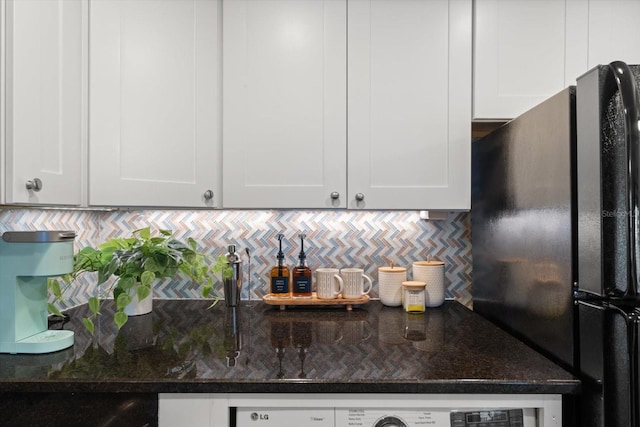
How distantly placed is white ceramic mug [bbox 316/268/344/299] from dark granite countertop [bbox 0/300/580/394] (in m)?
0.13

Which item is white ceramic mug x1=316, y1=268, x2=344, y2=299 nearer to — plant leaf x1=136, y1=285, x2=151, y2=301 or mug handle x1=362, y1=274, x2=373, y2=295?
mug handle x1=362, y1=274, x2=373, y2=295

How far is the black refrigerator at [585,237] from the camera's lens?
92 centimetres

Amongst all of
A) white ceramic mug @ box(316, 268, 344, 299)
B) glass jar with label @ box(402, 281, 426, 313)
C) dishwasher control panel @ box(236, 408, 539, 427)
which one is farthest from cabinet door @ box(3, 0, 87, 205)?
glass jar with label @ box(402, 281, 426, 313)

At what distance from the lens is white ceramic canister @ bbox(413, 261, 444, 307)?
1784 millimetres

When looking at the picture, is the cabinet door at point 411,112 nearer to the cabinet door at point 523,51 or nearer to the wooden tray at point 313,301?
the cabinet door at point 523,51

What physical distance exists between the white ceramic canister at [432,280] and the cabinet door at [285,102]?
0.50 meters

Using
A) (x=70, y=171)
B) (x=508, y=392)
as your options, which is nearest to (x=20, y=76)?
(x=70, y=171)

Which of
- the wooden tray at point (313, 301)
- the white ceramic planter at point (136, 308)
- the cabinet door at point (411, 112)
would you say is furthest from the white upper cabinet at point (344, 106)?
the white ceramic planter at point (136, 308)

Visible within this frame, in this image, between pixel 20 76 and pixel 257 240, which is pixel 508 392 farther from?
pixel 20 76

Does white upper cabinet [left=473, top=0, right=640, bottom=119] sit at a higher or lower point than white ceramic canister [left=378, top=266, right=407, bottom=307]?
higher

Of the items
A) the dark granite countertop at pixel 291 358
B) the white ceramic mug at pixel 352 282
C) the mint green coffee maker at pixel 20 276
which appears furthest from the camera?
the white ceramic mug at pixel 352 282

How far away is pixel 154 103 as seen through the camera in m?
1.48

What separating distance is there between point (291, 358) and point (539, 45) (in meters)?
1.39

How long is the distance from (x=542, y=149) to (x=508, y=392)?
65 centimetres
